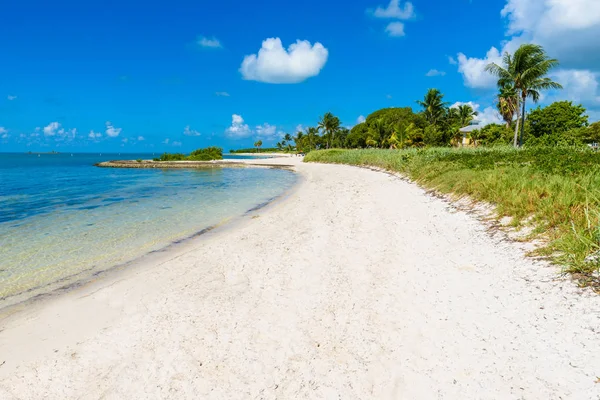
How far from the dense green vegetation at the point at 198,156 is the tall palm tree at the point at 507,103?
64403 millimetres

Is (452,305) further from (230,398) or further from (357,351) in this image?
(230,398)

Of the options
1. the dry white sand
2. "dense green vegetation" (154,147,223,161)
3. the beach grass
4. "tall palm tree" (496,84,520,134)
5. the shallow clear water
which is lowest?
the shallow clear water

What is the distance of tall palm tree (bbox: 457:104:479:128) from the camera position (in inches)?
3024

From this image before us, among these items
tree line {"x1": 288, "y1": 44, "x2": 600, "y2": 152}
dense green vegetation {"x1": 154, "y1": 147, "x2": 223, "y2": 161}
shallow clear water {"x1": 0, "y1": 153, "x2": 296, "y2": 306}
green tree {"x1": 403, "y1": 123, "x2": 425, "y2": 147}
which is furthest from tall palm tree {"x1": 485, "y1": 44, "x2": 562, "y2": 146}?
dense green vegetation {"x1": 154, "y1": 147, "x2": 223, "y2": 161}

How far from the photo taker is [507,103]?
45.1 metres

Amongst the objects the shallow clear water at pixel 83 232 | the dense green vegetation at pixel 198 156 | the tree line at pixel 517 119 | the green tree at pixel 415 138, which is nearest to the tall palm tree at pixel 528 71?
the tree line at pixel 517 119

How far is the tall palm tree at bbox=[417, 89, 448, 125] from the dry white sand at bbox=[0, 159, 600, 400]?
66484mm

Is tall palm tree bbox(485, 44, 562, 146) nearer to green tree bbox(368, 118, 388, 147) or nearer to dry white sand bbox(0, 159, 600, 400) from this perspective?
green tree bbox(368, 118, 388, 147)

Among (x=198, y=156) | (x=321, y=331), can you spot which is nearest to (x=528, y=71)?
(x=321, y=331)

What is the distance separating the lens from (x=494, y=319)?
3.83 metres

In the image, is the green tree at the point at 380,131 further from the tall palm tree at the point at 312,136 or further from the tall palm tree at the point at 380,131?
the tall palm tree at the point at 312,136

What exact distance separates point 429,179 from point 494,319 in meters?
14.5

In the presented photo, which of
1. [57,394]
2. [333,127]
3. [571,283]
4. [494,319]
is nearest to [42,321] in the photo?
[57,394]

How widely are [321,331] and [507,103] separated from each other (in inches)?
2095
